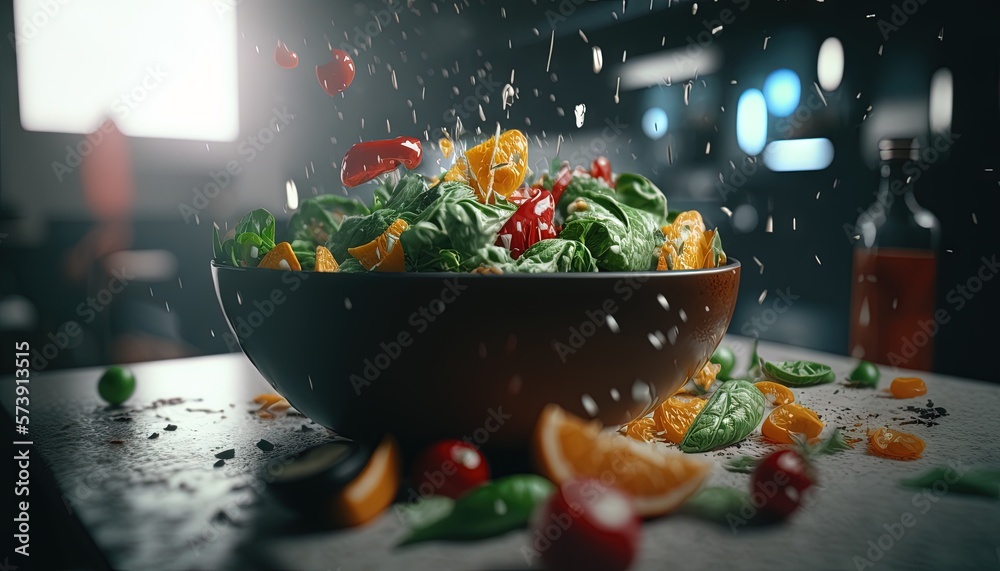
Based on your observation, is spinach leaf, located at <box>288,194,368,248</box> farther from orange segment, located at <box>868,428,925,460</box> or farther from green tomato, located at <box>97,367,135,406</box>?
orange segment, located at <box>868,428,925,460</box>

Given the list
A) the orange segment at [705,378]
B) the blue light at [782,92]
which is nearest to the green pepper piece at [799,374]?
the orange segment at [705,378]

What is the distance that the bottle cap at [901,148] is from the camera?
1.40 m

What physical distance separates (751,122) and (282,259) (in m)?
2.75

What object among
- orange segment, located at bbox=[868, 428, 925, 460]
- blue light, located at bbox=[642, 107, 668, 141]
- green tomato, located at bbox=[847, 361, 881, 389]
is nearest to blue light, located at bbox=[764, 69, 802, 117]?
blue light, located at bbox=[642, 107, 668, 141]

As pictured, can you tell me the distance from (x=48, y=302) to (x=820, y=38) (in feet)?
10.1

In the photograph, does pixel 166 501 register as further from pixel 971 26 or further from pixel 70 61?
pixel 70 61

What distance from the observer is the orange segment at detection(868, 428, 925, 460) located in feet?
2.43

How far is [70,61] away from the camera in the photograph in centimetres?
298

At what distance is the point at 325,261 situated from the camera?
70cm

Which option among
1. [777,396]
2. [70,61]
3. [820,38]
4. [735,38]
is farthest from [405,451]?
[70,61]

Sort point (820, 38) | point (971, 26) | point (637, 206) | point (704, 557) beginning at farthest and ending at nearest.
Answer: point (820, 38)
point (971, 26)
point (637, 206)
point (704, 557)

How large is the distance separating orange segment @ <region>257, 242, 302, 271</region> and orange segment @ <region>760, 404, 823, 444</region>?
1.75 feet

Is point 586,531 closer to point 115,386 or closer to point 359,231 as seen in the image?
point 359,231

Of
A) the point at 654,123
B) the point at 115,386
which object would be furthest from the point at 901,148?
the point at 654,123
